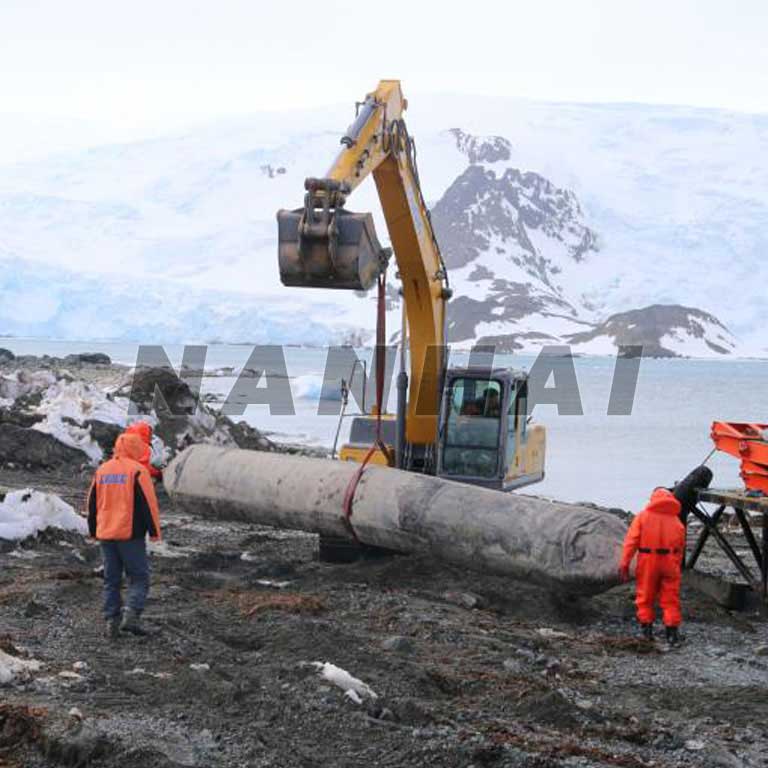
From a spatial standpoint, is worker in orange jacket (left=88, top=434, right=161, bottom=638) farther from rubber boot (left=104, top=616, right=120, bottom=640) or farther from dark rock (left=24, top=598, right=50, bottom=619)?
dark rock (left=24, top=598, right=50, bottom=619)

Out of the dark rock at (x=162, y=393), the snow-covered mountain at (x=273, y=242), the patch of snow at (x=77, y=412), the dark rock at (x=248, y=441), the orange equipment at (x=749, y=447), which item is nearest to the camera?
the orange equipment at (x=749, y=447)

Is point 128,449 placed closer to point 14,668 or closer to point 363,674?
point 14,668

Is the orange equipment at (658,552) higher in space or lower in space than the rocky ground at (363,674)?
higher

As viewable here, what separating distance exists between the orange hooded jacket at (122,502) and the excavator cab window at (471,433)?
511 centimetres

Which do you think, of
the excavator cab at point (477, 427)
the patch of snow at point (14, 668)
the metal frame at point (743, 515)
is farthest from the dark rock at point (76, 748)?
the excavator cab at point (477, 427)

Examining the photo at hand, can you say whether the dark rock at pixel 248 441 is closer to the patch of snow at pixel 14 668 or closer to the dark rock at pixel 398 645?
the dark rock at pixel 398 645

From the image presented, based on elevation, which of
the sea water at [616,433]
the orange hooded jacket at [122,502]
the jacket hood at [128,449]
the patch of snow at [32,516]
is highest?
the jacket hood at [128,449]

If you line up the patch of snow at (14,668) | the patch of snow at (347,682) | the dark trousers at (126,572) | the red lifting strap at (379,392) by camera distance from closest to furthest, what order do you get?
1. the patch of snow at (14,668)
2. the patch of snow at (347,682)
3. the dark trousers at (126,572)
4. the red lifting strap at (379,392)

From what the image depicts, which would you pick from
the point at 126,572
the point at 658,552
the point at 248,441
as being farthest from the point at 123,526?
the point at 248,441

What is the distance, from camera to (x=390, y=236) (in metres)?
13.1

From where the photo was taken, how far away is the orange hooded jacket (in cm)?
862

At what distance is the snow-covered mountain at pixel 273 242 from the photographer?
102688 mm

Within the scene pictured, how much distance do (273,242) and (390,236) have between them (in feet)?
466

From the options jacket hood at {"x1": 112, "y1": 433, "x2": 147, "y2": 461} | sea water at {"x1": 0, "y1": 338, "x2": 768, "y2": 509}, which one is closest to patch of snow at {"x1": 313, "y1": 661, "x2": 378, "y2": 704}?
jacket hood at {"x1": 112, "y1": 433, "x2": 147, "y2": 461}
